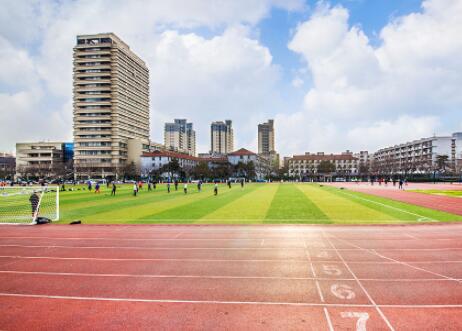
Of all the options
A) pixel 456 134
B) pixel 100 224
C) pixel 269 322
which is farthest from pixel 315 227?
pixel 456 134

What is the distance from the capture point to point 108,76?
129750mm

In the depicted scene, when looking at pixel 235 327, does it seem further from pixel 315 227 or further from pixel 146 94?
pixel 146 94

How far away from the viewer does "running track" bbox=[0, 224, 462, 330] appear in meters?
7.03

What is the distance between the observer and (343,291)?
8.54 m

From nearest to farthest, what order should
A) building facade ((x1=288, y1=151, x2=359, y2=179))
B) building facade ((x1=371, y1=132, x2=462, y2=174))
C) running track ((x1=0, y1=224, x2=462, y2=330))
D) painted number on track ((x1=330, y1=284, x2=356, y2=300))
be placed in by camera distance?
running track ((x1=0, y1=224, x2=462, y2=330)), painted number on track ((x1=330, y1=284, x2=356, y2=300)), building facade ((x1=371, y1=132, x2=462, y2=174)), building facade ((x1=288, y1=151, x2=359, y2=179))

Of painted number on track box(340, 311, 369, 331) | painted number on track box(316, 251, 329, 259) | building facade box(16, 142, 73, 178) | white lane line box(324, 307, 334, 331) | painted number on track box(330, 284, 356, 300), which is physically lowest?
white lane line box(324, 307, 334, 331)

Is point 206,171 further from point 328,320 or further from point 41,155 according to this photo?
point 328,320

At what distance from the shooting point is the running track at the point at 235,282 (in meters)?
7.03

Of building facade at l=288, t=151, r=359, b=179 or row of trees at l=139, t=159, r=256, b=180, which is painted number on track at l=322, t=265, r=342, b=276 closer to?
row of trees at l=139, t=159, r=256, b=180

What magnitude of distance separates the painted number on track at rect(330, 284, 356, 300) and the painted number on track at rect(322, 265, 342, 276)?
1.05 metres

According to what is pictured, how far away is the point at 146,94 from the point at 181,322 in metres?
166

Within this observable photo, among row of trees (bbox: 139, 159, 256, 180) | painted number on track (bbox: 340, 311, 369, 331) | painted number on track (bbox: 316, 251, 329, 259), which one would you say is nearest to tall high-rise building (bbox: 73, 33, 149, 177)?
row of trees (bbox: 139, 159, 256, 180)

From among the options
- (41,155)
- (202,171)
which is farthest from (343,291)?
(41,155)

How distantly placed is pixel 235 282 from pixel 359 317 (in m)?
3.55
